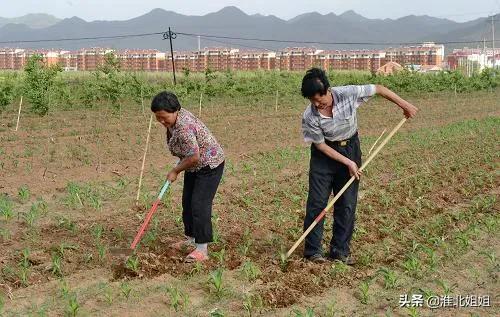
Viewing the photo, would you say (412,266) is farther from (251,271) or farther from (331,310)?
(251,271)

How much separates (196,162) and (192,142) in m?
0.16

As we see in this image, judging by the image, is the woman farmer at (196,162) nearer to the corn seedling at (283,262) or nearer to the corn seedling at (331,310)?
the corn seedling at (283,262)

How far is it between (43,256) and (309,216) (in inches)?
85.9

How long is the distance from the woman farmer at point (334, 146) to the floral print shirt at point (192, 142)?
748mm

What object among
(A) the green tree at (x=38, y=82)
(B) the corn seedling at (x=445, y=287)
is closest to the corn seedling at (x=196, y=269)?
(B) the corn seedling at (x=445, y=287)

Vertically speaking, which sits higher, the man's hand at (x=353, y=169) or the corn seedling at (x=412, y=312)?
the man's hand at (x=353, y=169)

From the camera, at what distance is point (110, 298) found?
13.9 feet

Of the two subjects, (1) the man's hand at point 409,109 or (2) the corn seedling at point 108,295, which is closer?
(2) the corn seedling at point 108,295

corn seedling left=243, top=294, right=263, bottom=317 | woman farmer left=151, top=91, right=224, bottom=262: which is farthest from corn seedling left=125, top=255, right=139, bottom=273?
corn seedling left=243, top=294, right=263, bottom=317

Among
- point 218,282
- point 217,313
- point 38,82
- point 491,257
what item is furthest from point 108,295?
point 38,82

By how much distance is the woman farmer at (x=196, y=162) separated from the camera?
4852mm

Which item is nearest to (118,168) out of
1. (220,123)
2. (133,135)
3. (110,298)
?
(133,135)

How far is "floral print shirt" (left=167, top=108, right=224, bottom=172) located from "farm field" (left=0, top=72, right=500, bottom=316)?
0.77 meters

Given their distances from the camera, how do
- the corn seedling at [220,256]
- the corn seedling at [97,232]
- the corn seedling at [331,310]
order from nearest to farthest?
the corn seedling at [331,310]
the corn seedling at [220,256]
the corn seedling at [97,232]
